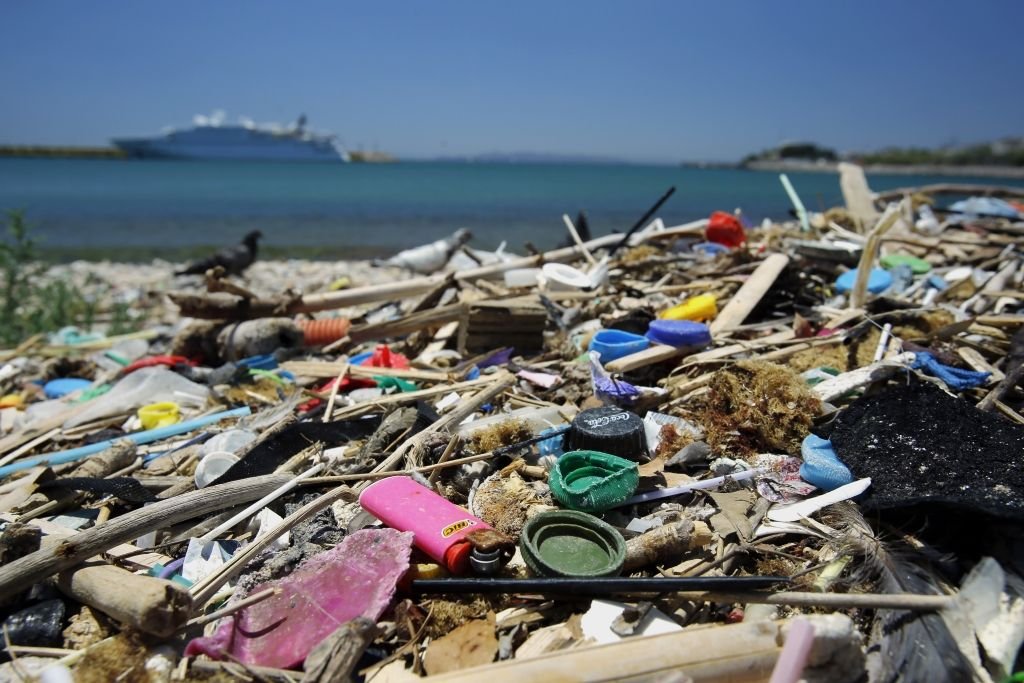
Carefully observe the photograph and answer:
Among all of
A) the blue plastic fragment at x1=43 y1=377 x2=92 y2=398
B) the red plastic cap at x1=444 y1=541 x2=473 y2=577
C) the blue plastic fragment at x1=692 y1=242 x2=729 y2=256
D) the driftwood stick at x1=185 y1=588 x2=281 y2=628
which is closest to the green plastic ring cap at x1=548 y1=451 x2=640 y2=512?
the red plastic cap at x1=444 y1=541 x2=473 y2=577

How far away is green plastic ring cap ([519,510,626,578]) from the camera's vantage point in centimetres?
228

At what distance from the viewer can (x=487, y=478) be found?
3.11 metres

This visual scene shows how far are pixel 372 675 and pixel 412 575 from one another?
392 mm

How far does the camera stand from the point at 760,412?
3.32 metres

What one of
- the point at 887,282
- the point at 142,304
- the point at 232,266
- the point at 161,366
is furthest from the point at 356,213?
the point at 887,282

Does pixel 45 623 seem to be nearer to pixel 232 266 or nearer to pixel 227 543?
pixel 227 543

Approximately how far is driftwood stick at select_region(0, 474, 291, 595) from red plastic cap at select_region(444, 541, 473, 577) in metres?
1.12

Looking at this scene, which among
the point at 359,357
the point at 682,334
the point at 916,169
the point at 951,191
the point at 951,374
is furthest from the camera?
the point at 916,169

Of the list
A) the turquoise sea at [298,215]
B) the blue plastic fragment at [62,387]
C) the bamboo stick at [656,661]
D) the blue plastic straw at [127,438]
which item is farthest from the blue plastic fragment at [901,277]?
the blue plastic fragment at [62,387]

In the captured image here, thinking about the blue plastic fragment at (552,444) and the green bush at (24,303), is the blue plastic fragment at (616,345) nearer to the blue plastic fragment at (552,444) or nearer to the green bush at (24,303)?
the blue plastic fragment at (552,444)

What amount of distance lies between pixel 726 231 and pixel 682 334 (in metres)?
3.99

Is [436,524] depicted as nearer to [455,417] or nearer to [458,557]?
[458,557]

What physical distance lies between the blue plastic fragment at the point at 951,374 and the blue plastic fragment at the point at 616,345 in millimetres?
1669

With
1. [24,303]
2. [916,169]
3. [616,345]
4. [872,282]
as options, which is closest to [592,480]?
[616,345]
